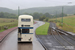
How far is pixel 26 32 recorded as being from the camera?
1817 centimetres

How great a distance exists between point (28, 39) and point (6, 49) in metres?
4.16

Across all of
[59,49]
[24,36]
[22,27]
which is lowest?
[59,49]

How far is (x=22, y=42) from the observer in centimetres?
1945

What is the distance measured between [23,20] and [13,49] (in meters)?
4.69

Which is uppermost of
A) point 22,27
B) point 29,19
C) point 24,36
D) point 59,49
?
point 29,19

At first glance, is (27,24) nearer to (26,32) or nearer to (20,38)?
(26,32)

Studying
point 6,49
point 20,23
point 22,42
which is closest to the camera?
point 6,49

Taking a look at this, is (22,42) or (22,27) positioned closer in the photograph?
(22,27)

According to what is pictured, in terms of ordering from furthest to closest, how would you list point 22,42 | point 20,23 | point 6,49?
1. point 22,42
2. point 20,23
3. point 6,49

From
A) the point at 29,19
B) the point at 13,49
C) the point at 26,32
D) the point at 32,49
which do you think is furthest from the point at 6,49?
the point at 29,19

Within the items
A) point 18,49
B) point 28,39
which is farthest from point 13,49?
point 28,39

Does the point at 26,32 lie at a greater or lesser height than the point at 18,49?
greater

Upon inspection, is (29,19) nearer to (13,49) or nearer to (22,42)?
(22,42)

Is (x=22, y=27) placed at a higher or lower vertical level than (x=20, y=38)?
higher
